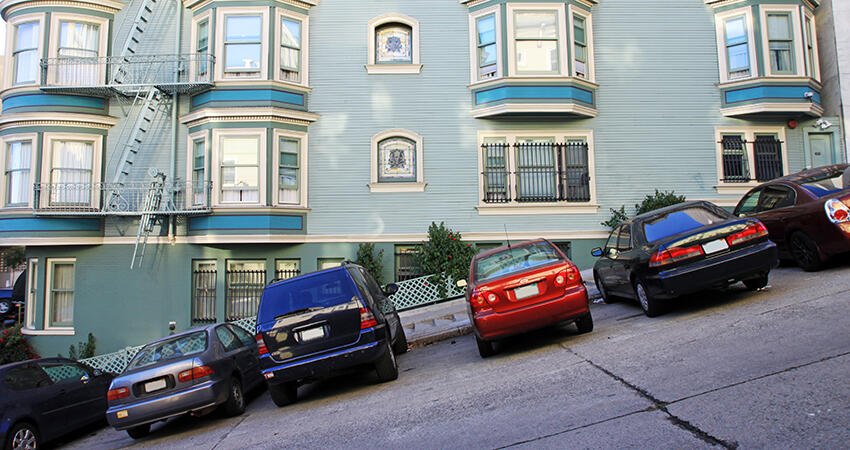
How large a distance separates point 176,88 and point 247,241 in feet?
15.6

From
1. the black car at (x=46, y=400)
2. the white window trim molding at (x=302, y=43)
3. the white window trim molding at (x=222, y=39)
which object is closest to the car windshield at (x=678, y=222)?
the black car at (x=46, y=400)

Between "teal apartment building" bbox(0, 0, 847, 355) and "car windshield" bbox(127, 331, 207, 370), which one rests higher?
"teal apartment building" bbox(0, 0, 847, 355)

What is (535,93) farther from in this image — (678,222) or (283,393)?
(283,393)

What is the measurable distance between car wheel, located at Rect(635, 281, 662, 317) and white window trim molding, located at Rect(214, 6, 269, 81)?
36.5 feet

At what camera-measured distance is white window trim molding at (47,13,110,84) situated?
1546cm

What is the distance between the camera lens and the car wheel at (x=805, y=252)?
29.8ft

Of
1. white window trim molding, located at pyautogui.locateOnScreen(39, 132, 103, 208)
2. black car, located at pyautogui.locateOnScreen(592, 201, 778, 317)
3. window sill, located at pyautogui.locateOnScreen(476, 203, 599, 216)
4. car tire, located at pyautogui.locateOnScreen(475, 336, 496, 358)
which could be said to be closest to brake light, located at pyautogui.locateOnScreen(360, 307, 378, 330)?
car tire, located at pyautogui.locateOnScreen(475, 336, 496, 358)

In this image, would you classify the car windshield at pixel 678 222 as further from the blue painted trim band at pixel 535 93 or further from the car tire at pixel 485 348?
the blue painted trim band at pixel 535 93

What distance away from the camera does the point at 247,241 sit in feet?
47.5

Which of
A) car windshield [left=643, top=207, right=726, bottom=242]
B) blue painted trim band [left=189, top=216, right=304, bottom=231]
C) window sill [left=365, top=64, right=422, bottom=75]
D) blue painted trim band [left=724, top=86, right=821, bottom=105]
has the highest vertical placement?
window sill [left=365, top=64, right=422, bottom=75]

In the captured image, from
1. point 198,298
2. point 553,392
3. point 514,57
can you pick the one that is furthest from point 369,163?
point 553,392

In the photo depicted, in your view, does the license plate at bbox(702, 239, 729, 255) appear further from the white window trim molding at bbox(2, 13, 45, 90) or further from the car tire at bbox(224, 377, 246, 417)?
the white window trim molding at bbox(2, 13, 45, 90)

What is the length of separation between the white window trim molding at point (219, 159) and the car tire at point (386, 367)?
8.29 meters

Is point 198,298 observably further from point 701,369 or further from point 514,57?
point 701,369
